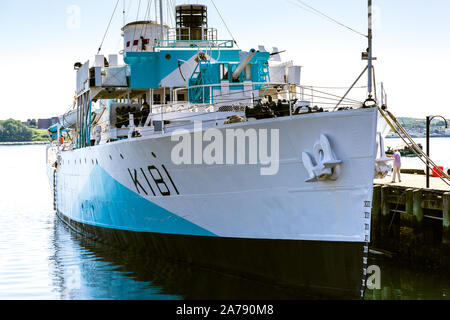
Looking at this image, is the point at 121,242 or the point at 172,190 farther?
Result: the point at 121,242

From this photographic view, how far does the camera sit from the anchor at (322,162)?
10117 millimetres

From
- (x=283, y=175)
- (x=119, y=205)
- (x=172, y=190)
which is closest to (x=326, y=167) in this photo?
(x=283, y=175)

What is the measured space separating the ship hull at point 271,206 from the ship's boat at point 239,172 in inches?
0.9

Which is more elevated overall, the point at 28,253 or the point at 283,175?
the point at 283,175

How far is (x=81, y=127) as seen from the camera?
2031 cm

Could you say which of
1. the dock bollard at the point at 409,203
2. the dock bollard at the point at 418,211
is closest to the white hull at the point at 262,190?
the dock bollard at the point at 418,211

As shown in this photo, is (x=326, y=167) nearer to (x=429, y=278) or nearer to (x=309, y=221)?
(x=309, y=221)

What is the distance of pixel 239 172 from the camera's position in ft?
37.6

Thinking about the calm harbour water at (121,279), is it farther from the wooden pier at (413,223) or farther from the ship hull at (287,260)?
the wooden pier at (413,223)

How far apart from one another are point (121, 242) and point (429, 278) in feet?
27.5

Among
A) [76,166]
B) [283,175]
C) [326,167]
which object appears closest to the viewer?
[326,167]

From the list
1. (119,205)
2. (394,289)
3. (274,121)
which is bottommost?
(394,289)

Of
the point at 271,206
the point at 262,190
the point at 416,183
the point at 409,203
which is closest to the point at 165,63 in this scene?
the point at 262,190

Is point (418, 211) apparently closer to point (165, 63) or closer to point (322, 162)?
point (322, 162)
